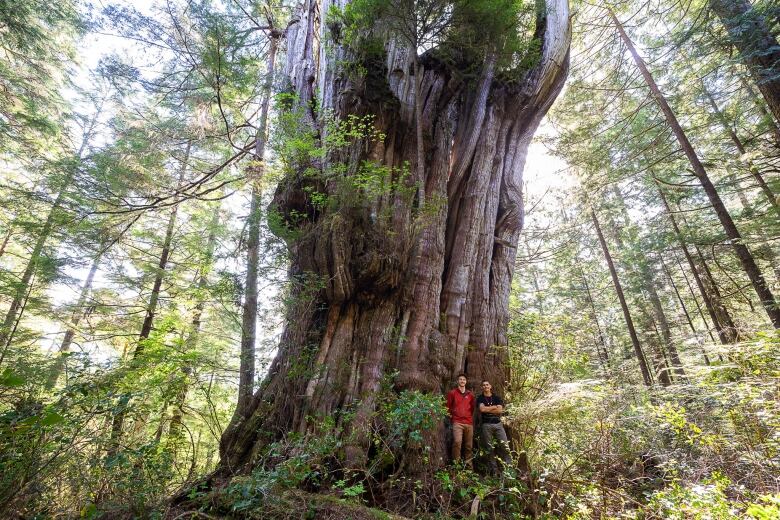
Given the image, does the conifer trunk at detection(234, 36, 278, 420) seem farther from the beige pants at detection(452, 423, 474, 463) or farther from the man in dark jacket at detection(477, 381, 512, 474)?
the man in dark jacket at detection(477, 381, 512, 474)

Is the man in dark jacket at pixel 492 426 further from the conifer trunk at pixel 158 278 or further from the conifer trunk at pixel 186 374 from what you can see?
the conifer trunk at pixel 158 278

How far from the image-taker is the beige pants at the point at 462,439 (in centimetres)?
420

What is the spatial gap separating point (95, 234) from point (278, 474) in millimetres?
6026

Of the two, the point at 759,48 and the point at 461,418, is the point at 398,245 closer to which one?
the point at 461,418

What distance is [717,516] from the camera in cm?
237

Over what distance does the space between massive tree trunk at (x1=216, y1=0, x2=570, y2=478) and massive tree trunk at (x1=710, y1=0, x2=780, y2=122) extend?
101 inches

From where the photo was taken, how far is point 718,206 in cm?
787

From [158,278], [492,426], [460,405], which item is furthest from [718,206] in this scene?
[158,278]

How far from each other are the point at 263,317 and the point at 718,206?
32.4ft

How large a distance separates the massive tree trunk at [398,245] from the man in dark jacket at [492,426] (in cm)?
35

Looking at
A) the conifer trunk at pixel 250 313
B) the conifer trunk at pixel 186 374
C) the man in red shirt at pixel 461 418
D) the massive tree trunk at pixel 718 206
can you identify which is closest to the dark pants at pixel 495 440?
the man in red shirt at pixel 461 418

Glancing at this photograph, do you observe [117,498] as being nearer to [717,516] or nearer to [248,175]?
[717,516]

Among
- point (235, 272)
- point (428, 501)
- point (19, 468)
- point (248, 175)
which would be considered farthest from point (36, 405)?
point (248, 175)

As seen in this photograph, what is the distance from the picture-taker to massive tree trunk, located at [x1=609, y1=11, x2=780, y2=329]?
7.17 m
